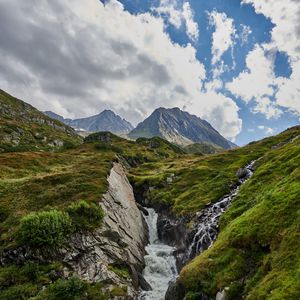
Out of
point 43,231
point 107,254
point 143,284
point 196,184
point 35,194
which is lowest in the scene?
point 143,284

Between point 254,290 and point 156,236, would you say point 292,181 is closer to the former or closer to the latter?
point 254,290

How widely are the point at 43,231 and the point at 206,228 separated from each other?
2464cm

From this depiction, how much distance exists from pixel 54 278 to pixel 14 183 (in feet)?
95.6

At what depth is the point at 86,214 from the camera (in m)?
44.8

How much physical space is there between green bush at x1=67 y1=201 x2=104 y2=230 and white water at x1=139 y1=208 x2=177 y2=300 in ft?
38.4

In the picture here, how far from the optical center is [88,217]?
44.6 m

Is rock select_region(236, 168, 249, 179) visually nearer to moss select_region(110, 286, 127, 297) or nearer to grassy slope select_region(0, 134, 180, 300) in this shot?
grassy slope select_region(0, 134, 180, 300)

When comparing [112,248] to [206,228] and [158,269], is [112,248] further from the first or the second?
[206,228]

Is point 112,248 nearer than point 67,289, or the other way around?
point 67,289

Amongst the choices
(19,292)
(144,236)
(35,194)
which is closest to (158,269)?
(144,236)

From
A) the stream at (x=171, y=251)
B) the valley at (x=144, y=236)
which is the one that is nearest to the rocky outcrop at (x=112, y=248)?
the valley at (x=144, y=236)

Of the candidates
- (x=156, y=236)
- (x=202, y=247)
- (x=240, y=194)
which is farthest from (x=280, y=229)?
(x=156, y=236)

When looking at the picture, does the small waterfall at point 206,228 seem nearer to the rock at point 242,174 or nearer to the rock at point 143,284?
the rock at point 143,284

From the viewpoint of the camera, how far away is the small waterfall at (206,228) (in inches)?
1753
